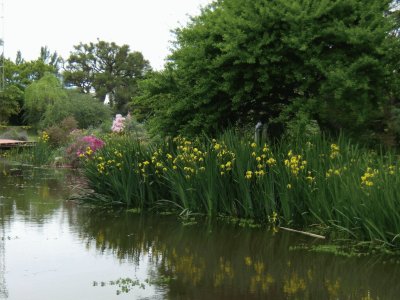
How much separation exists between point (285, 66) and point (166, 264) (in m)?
4.43

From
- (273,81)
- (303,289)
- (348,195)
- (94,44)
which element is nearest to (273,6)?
(273,81)

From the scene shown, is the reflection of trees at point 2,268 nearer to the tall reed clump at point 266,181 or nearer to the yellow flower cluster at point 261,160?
the tall reed clump at point 266,181

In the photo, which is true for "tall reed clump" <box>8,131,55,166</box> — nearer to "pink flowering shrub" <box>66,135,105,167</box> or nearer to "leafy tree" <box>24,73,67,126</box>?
"pink flowering shrub" <box>66,135,105,167</box>

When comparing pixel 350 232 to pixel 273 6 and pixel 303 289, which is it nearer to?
pixel 303 289

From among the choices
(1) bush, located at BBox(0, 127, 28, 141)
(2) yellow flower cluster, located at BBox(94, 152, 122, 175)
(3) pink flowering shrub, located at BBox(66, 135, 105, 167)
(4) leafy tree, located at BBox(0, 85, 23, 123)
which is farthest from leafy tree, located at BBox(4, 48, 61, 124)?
(2) yellow flower cluster, located at BBox(94, 152, 122, 175)

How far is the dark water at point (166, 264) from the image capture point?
17.8 feet

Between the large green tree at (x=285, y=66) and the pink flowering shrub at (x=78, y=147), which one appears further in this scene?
the pink flowering shrub at (x=78, y=147)

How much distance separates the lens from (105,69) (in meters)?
66.0

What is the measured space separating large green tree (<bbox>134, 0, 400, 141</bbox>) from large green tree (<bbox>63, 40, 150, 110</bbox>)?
5134cm

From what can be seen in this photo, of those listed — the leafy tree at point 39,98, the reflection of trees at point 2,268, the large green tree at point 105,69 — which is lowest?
the reflection of trees at point 2,268

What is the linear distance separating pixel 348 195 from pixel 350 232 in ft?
1.47

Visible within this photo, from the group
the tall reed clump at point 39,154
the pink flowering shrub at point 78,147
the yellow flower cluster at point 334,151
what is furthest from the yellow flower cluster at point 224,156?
the tall reed clump at point 39,154

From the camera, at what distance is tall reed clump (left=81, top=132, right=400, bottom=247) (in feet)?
22.9

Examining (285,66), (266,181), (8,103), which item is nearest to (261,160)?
(266,181)
